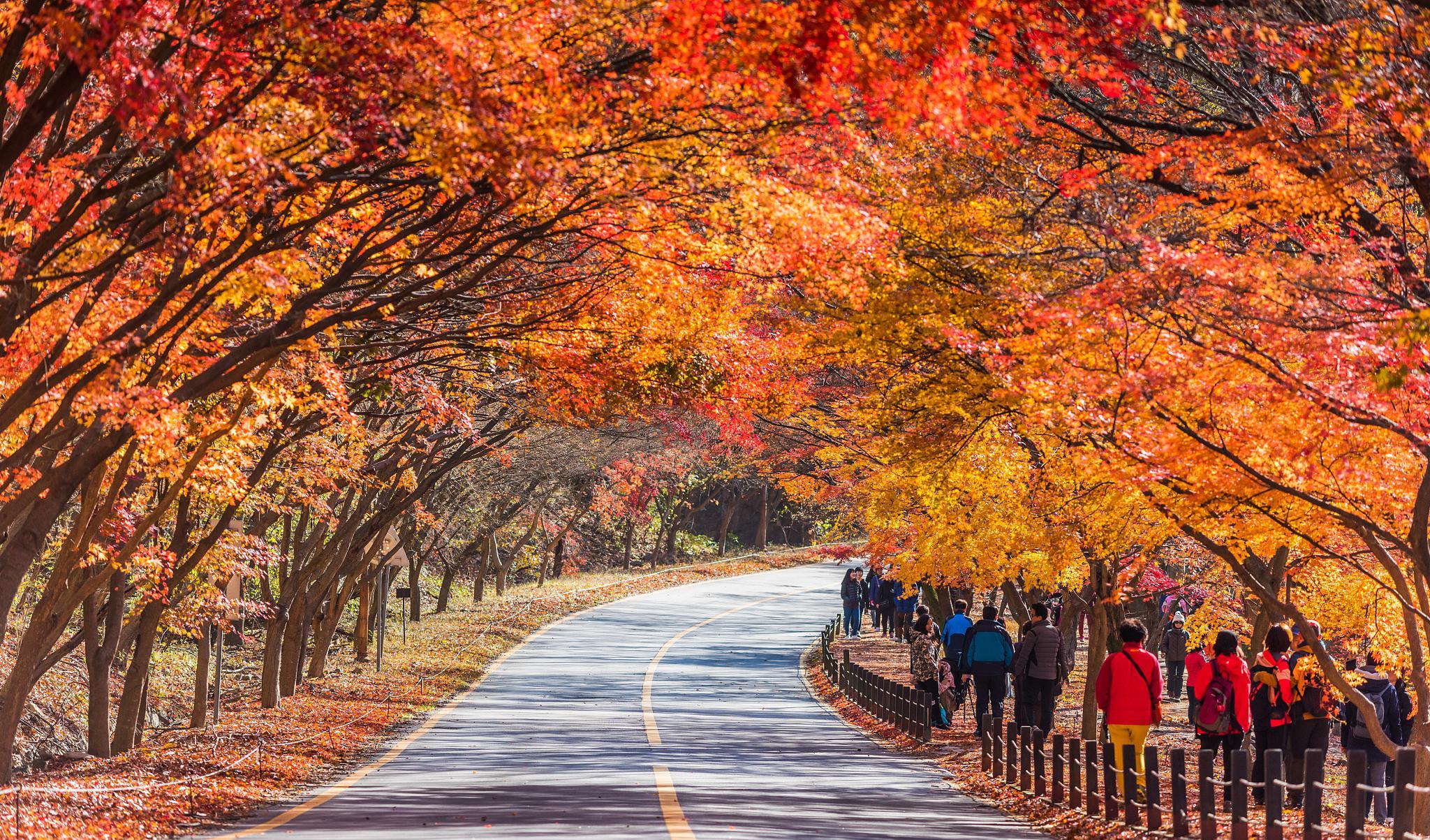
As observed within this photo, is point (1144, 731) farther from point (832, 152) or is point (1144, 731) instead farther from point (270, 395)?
point (270, 395)

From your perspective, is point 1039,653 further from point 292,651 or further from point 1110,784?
point 292,651

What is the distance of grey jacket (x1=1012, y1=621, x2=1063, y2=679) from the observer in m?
18.7

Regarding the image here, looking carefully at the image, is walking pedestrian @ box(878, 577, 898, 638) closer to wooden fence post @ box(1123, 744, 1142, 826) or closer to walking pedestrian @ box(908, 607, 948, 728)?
walking pedestrian @ box(908, 607, 948, 728)

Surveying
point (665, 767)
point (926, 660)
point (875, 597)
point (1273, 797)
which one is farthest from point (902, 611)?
point (1273, 797)

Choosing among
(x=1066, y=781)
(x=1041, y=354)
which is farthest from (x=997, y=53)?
(x=1066, y=781)

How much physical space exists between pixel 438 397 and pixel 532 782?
5172 millimetres

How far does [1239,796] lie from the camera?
1133 cm

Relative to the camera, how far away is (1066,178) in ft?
42.0

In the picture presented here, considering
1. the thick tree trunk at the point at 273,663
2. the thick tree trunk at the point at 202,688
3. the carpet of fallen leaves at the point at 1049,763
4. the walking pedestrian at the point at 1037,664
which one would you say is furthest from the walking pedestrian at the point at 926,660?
the thick tree trunk at the point at 202,688

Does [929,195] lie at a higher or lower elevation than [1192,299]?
higher

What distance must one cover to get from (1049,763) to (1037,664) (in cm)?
145

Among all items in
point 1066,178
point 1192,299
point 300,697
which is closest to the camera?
point 1192,299

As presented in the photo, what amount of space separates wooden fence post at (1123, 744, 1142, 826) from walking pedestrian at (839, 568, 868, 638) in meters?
28.4

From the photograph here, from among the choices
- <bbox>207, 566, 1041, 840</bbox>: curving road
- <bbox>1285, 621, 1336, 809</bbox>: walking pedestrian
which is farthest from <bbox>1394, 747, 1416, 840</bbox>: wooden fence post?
<bbox>1285, 621, 1336, 809</bbox>: walking pedestrian
